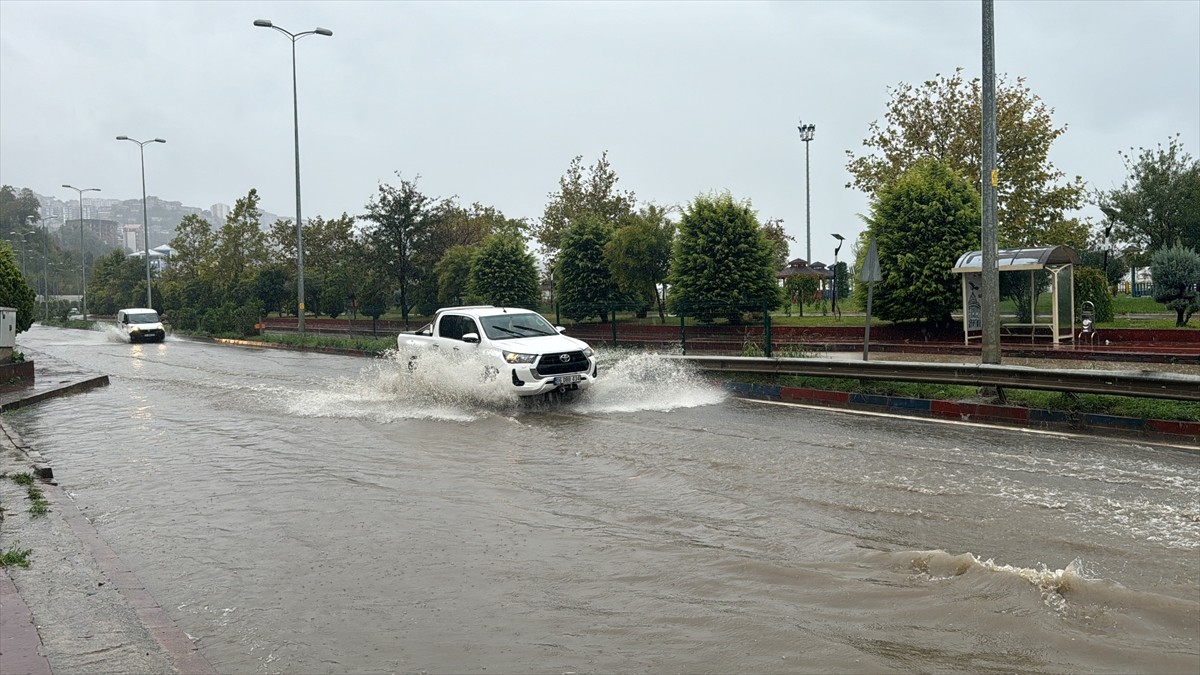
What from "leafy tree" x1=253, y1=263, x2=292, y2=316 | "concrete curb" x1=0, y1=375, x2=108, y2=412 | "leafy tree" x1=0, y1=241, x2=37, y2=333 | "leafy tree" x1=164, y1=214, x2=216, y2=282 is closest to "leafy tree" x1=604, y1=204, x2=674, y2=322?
"concrete curb" x1=0, y1=375, x2=108, y2=412

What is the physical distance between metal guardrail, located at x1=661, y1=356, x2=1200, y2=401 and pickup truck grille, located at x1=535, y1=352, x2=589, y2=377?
3.60m

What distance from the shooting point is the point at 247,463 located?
1080 cm

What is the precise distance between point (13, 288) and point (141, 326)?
2223cm

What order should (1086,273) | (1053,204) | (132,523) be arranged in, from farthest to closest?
(1053,204)
(1086,273)
(132,523)

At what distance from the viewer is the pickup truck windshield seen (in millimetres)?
15766

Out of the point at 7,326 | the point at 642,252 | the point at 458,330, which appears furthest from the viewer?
the point at 642,252

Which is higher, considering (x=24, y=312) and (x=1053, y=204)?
(x=1053, y=204)

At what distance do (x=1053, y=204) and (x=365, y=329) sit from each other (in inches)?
1200

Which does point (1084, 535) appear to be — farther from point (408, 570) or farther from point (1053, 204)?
point (1053, 204)

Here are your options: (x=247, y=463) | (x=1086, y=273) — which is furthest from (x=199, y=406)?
(x=1086, y=273)

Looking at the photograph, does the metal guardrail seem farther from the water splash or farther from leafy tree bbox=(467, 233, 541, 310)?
leafy tree bbox=(467, 233, 541, 310)

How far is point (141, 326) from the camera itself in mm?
42406

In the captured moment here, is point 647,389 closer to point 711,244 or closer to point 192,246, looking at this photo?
point 711,244

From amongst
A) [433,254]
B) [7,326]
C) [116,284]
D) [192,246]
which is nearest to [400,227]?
[433,254]
